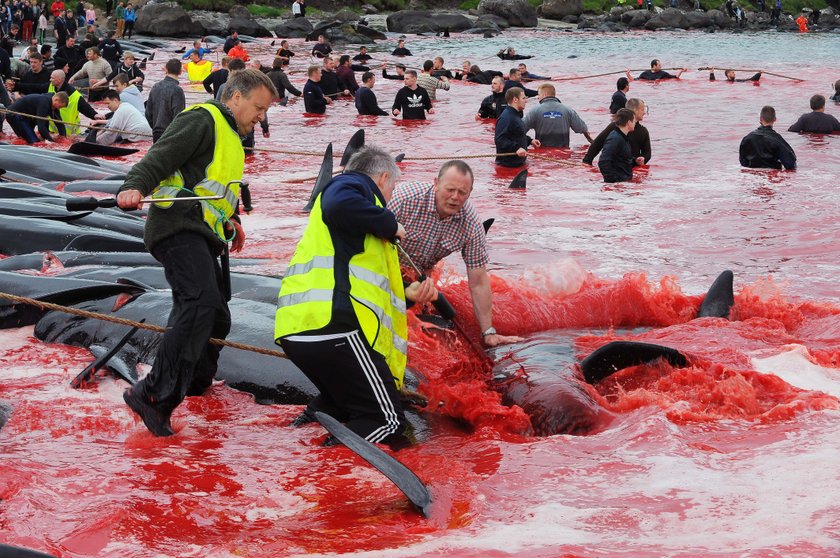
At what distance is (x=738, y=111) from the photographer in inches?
1094

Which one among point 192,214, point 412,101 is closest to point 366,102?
point 412,101

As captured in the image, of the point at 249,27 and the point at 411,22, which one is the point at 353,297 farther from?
the point at 411,22

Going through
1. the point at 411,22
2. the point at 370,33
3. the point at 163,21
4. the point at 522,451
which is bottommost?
the point at 522,451

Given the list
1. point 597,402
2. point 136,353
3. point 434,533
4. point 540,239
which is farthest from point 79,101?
point 434,533

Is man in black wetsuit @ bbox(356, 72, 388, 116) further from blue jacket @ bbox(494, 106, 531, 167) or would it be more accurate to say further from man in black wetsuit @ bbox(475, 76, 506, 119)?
blue jacket @ bbox(494, 106, 531, 167)

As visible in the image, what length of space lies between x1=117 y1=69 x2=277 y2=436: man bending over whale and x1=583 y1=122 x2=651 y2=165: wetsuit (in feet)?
38.8

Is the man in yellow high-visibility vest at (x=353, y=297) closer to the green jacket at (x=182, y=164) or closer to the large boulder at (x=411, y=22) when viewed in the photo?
the green jacket at (x=182, y=164)

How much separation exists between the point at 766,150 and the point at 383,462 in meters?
A: 15.0

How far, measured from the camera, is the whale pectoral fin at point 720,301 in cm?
916

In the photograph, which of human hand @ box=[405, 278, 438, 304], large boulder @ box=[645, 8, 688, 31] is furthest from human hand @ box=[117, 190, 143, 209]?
large boulder @ box=[645, 8, 688, 31]

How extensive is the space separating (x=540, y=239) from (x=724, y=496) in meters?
8.26

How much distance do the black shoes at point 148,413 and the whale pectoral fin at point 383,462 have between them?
1.47 meters

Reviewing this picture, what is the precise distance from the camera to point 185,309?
5.80 m

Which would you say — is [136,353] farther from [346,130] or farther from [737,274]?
[346,130]
